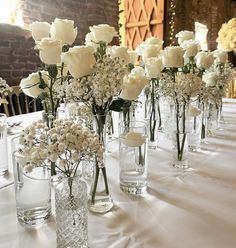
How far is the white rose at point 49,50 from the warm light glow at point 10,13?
2.77 meters

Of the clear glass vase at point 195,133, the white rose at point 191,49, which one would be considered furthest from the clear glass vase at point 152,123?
the white rose at point 191,49

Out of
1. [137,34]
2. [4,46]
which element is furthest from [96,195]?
[137,34]

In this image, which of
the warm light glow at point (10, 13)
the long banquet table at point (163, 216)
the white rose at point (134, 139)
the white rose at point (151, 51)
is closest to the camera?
the long banquet table at point (163, 216)

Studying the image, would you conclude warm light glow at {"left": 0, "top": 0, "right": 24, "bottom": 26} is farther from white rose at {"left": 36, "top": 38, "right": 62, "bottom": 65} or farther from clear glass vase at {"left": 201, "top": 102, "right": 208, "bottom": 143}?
white rose at {"left": 36, "top": 38, "right": 62, "bottom": 65}

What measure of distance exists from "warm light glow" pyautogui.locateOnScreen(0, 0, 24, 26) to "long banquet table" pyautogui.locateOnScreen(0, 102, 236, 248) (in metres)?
2.72

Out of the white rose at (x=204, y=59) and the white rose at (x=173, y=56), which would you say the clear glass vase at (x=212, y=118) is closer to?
the white rose at (x=204, y=59)

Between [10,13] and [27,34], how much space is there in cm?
26

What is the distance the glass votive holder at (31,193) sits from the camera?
0.74 m

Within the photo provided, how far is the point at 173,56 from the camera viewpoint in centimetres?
107

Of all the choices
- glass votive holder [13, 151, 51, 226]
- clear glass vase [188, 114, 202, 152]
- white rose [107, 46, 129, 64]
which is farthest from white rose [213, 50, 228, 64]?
glass votive holder [13, 151, 51, 226]

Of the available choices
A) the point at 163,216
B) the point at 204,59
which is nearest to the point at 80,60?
the point at 163,216

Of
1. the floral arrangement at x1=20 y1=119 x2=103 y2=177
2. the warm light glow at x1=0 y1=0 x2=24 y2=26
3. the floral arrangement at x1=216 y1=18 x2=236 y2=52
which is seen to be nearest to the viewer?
the floral arrangement at x1=20 y1=119 x2=103 y2=177

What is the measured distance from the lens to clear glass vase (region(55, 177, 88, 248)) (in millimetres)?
640

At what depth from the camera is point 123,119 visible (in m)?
1.11
